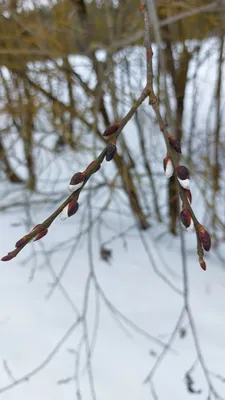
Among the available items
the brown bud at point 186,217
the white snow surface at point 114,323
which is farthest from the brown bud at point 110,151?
the white snow surface at point 114,323

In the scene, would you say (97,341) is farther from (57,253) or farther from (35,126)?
(35,126)

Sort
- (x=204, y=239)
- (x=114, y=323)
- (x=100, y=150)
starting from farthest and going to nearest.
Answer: (x=100, y=150) < (x=114, y=323) < (x=204, y=239)

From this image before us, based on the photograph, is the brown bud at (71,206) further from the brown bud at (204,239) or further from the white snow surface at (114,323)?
the white snow surface at (114,323)

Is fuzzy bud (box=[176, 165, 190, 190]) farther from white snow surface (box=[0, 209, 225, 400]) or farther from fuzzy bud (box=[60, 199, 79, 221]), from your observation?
white snow surface (box=[0, 209, 225, 400])

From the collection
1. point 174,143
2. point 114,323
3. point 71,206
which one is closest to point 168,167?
point 174,143

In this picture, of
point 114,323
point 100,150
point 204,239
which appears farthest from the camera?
point 100,150

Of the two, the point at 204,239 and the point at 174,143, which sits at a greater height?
the point at 174,143

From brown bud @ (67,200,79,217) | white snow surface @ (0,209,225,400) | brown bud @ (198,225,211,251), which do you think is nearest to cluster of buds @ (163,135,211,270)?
brown bud @ (198,225,211,251)

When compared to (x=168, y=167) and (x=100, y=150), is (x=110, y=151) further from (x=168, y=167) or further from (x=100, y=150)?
(x=100, y=150)
